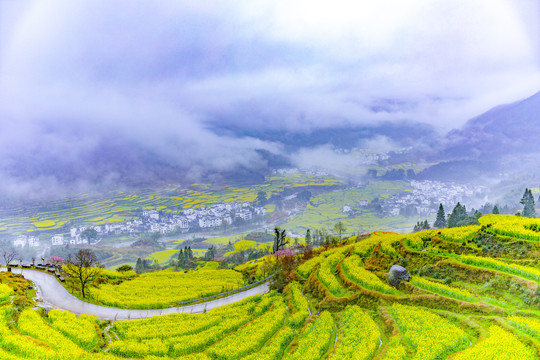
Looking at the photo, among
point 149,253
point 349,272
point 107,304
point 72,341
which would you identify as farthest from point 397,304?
point 149,253

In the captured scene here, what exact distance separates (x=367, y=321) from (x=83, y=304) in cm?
2660

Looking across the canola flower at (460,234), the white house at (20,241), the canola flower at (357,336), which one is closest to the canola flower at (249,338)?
the canola flower at (357,336)

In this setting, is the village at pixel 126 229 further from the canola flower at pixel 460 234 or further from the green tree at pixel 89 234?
the canola flower at pixel 460 234

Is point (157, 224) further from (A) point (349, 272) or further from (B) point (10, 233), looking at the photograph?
(A) point (349, 272)

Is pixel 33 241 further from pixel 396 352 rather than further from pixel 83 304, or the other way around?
pixel 396 352

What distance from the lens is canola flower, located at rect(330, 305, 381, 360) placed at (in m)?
16.3

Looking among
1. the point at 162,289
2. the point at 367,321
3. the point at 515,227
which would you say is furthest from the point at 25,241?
the point at 515,227

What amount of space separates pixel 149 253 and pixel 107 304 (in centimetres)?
11651

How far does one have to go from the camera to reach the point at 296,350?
693 inches

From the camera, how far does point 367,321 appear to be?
20484 mm

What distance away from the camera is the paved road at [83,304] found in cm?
2700

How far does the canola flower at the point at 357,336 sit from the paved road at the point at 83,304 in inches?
595

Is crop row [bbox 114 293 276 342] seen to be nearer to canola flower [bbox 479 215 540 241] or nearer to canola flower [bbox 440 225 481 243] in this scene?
canola flower [bbox 440 225 481 243]

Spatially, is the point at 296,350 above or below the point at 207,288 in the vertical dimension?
above
